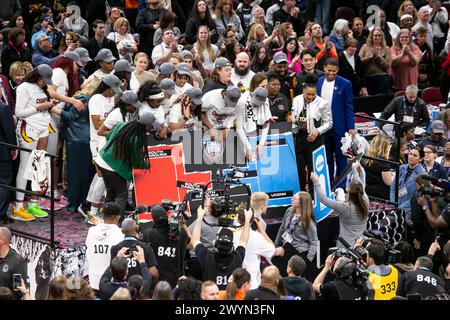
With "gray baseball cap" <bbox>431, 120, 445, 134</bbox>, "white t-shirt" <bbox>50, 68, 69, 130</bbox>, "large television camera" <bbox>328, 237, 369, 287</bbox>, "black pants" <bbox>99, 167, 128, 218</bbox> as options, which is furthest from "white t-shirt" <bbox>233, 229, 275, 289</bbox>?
"gray baseball cap" <bbox>431, 120, 445, 134</bbox>

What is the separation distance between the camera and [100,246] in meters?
13.4

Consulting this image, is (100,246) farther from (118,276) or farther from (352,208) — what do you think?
(352,208)

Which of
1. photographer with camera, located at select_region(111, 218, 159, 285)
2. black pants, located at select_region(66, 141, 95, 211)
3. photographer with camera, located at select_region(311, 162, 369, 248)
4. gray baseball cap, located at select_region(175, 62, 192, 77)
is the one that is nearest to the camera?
photographer with camera, located at select_region(111, 218, 159, 285)

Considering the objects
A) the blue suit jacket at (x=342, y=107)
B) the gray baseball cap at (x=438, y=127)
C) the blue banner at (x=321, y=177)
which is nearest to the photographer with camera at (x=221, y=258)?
the blue banner at (x=321, y=177)

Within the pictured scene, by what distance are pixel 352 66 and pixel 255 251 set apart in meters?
6.54

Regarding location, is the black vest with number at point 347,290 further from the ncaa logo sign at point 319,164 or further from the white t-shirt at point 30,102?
the white t-shirt at point 30,102

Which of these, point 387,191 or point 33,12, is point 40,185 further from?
point 33,12

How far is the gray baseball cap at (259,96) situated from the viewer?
49.8 ft

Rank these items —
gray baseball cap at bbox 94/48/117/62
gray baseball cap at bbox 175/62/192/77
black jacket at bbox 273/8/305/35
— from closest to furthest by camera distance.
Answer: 1. gray baseball cap at bbox 94/48/117/62
2. gray baseball cap at bbox 175/62/192/77
3. black jacket at bbox 273/8/305/35

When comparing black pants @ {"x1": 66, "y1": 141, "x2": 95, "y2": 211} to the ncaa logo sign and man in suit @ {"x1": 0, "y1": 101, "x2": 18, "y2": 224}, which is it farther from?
the ncaa logo sign

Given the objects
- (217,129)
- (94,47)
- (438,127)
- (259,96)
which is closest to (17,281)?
(217,129)

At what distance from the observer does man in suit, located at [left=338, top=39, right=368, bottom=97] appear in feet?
63.1

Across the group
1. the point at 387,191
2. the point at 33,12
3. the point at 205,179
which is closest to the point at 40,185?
the point at 205,179

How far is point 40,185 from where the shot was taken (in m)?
14.9
